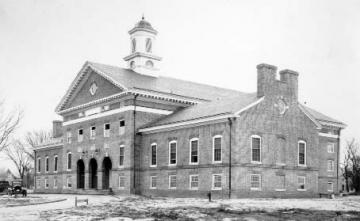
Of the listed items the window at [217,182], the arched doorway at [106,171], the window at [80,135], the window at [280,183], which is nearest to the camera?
the window at [217,182]

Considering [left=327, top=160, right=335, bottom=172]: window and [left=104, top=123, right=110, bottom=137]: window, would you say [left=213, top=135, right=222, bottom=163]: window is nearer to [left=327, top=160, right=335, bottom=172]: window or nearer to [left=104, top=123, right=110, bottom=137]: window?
[left=104, top=123, right=110, bottom=137]: window

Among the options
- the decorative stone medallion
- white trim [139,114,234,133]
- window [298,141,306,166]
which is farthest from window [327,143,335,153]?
the decorative stone medallion

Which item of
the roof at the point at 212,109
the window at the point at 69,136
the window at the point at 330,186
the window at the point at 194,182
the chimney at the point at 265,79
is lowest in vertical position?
the window at the point at 330,186

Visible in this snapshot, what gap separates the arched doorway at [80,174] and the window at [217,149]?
19.1 metres

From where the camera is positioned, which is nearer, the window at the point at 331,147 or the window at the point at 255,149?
the window at the point at 255,149

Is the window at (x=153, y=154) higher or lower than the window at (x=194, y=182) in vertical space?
higher

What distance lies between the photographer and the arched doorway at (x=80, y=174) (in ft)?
174

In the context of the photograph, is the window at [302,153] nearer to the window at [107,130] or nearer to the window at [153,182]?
the window at [153,182]

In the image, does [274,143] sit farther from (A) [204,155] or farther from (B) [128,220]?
(B) [128,220]

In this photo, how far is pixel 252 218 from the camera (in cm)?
2089

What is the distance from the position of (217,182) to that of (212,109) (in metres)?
5.99

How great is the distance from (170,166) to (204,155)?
4246 millimetres

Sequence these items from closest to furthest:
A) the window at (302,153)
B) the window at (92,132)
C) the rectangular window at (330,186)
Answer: the window at (302,153), the window at (92,132), the rectangular window at (330,186)

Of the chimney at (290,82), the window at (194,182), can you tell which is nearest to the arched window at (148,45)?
the chimney at (290,82)
